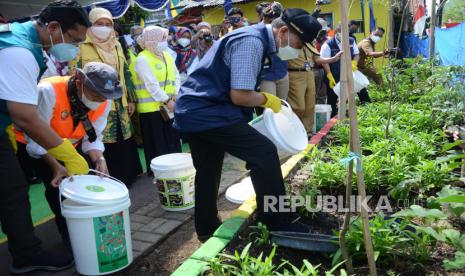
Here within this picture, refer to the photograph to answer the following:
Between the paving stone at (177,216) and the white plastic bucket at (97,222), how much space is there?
911mm

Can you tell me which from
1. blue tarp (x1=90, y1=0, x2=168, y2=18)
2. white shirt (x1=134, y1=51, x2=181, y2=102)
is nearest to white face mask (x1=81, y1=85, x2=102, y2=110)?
white shirt (x1=134, y1=51, x2=181, y2=102)

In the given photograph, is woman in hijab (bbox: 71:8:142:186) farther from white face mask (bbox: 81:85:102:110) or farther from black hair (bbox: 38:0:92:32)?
black hair (bbox: 38:0:92:32)

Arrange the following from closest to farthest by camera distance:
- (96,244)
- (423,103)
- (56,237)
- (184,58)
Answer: (96,244) → (56,237) → (423,103) → (184,58)

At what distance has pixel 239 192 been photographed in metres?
4.00

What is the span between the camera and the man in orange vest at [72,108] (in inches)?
105

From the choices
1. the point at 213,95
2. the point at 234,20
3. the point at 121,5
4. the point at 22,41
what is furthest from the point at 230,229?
the point at 121,5

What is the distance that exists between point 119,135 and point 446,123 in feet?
11.5

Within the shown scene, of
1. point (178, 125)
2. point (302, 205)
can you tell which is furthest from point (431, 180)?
point (178, 125)

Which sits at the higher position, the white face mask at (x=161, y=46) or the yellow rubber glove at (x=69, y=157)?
the white face mask at (x=161, y=46)

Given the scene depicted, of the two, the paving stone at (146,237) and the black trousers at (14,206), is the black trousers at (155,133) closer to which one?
the paving stone at (146,237)

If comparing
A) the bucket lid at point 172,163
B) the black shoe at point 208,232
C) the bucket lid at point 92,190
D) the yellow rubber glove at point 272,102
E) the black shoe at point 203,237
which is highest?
the yellow rubber glove at point 272,102

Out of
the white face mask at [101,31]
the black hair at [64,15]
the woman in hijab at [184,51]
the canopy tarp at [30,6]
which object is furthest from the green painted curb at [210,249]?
the canopy tarp at [30,6]

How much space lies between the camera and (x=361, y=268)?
2141mm

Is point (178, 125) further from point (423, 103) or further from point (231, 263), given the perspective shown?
point (423, 103)
